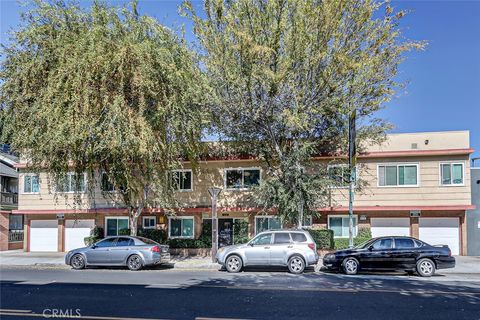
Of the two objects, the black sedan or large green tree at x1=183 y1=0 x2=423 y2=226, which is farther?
large green tree at x1=183 y1=0 x2=423 y2=226

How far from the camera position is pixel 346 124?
2241 cm

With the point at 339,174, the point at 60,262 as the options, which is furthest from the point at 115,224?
the point at 339,174

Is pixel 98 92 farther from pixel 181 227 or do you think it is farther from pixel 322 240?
pixel 322 240

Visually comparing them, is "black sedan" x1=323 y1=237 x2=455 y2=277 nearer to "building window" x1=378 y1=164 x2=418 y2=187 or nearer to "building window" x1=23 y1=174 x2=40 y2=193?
"building window" x1=378 y1=164 x2=418 y2=187

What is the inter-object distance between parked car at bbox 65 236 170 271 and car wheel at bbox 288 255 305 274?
560cm

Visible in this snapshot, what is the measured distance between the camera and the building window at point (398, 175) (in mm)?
24234

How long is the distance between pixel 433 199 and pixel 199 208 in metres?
13.1

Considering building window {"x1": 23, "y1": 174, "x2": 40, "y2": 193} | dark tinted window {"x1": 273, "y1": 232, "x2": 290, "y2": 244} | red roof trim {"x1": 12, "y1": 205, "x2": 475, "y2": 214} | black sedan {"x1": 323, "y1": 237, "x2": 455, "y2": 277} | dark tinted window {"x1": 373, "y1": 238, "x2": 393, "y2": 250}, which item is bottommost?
black sedan {"x1": 323, "y1": 237, "x2": 455, "y2": 277}

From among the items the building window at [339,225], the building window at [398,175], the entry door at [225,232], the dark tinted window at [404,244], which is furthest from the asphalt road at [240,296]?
the entry door at [225,232]

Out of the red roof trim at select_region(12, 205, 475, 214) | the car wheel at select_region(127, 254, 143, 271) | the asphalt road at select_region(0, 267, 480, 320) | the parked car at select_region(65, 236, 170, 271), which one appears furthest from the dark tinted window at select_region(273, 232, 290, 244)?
the red roof trim at select_region(12, 205, 475, 214)

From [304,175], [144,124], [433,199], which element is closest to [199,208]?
[304,175]

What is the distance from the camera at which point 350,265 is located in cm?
1656

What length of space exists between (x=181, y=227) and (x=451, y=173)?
1566cm

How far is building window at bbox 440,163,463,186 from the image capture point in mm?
23641
